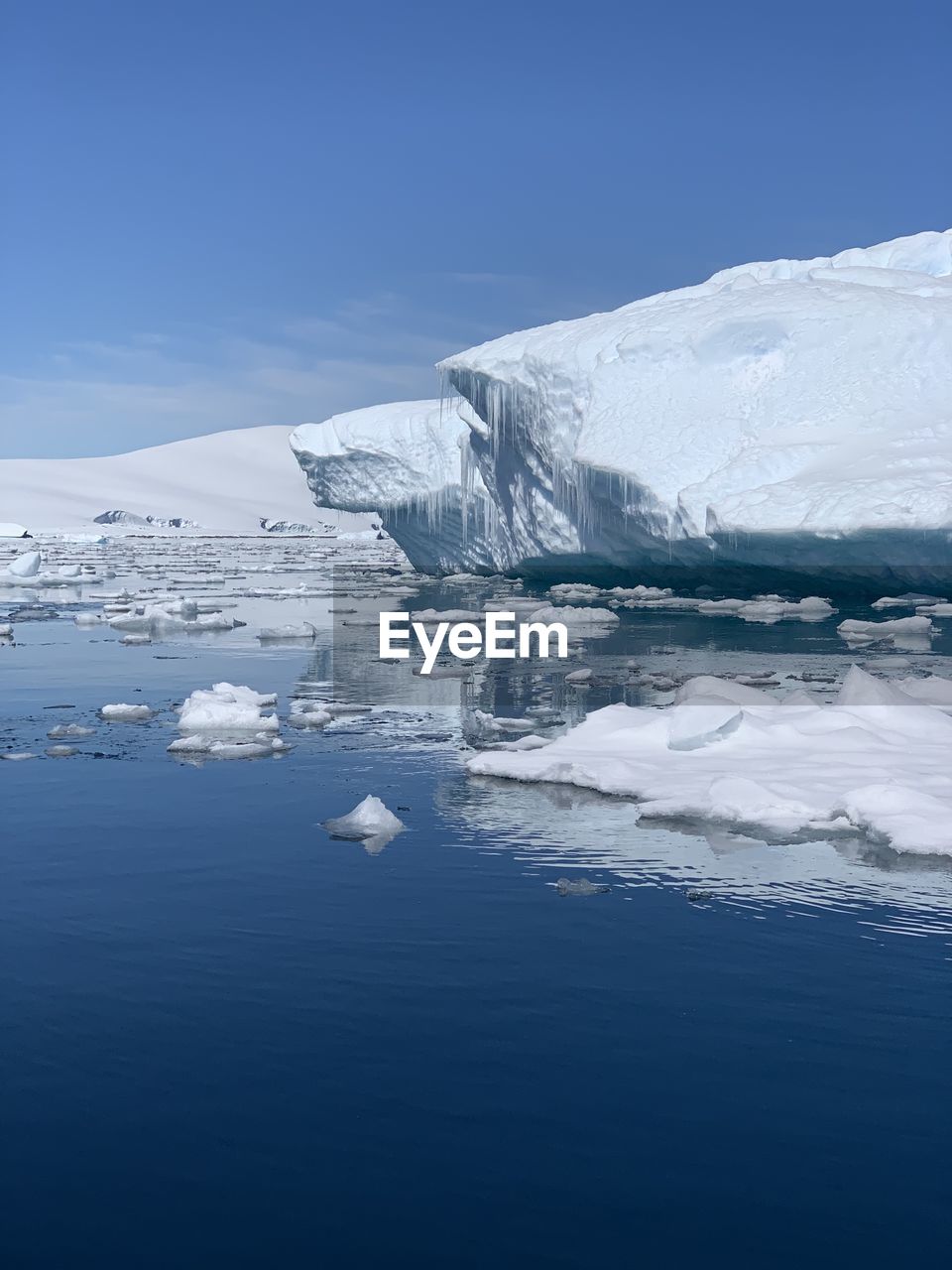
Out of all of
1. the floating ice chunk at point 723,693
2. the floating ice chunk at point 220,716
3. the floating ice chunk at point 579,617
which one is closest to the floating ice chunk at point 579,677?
the floating ice chunk at point 723,693

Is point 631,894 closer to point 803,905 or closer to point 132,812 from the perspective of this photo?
point 803,905

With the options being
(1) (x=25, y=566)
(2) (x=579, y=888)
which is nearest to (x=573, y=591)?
(1) (x=25, y=566)

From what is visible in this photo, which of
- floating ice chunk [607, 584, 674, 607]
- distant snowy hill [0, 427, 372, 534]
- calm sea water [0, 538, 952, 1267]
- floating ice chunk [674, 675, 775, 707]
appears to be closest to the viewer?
calm sea water [0, 538, 952, 1267]

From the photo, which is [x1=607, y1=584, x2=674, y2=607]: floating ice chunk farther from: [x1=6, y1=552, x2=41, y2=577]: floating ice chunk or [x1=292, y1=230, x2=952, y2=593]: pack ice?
[x1=6, y1=552, x2=41, y2=577]: floating ice chunk

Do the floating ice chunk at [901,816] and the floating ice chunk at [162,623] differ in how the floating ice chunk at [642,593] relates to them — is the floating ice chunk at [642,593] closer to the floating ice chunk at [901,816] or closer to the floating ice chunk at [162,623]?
the floating ice chunk at [162,623]

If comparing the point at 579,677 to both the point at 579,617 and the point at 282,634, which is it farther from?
the point at 579,617

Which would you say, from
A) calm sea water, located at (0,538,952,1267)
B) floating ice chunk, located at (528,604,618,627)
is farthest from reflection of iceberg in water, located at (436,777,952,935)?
floating ice chunk, located at (528,604,618,627)
